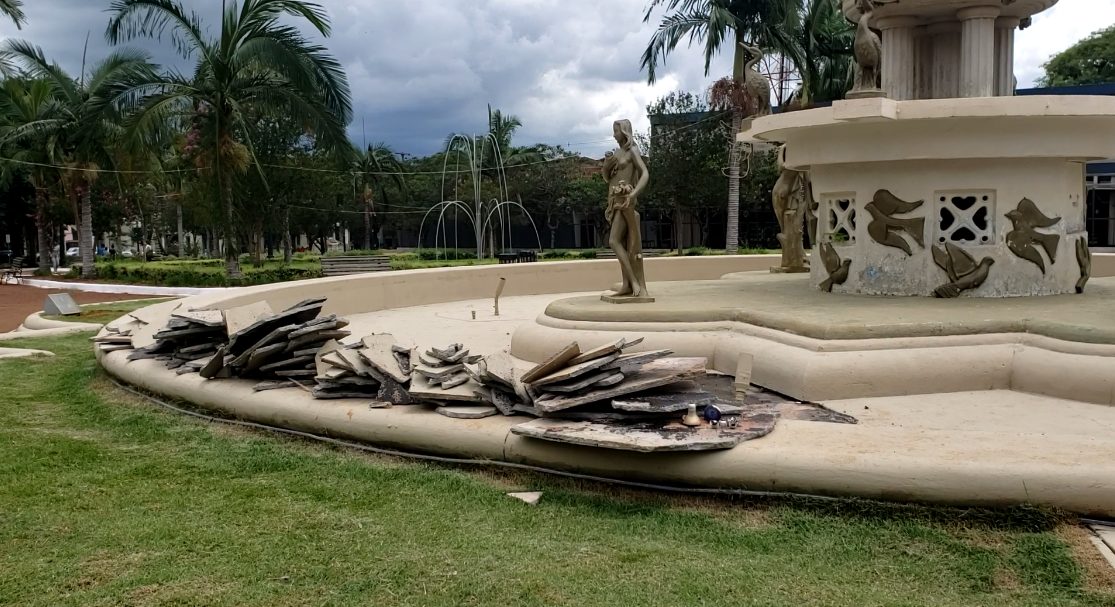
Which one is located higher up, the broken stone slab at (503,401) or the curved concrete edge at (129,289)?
the curved concrete edge at (129,289)

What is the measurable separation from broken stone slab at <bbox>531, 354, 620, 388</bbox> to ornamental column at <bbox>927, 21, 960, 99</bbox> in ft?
27.1

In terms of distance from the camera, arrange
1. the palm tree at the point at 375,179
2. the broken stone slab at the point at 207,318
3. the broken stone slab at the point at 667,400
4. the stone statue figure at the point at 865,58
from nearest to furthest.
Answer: the broken stone slab at the point at 667,400 < the broken stone slab at the point at 207,318 < the stone statue figure at the point at 865,58 < the palm tree at the point at 375,179

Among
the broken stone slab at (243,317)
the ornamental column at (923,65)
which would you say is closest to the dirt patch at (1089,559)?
the broken stone slab at (243,317)

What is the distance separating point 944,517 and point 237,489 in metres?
3.95

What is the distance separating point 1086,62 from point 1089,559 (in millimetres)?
49394

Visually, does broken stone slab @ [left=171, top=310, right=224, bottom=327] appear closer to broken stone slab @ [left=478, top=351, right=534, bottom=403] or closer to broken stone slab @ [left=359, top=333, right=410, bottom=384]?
broken stone slab @ [left=359, top=333, right=410, bottom=384]

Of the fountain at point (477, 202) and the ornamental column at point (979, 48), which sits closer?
the ornamental column at point (979, 48)

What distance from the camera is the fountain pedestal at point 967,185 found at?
9031 mm

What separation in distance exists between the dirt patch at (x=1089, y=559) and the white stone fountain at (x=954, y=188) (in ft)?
18.5

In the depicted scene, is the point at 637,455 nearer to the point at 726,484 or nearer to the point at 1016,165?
the point at 726,484

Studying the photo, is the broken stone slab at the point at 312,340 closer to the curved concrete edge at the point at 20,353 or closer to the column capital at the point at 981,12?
the curved concrete edge at the point at 20,353

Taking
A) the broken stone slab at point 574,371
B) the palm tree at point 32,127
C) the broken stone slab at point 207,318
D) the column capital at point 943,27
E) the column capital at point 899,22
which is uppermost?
the palm tree at point 32,127

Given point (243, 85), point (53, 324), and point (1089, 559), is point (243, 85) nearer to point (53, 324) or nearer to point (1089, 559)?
point (53, 324)

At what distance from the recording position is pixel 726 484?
484 centimetres
